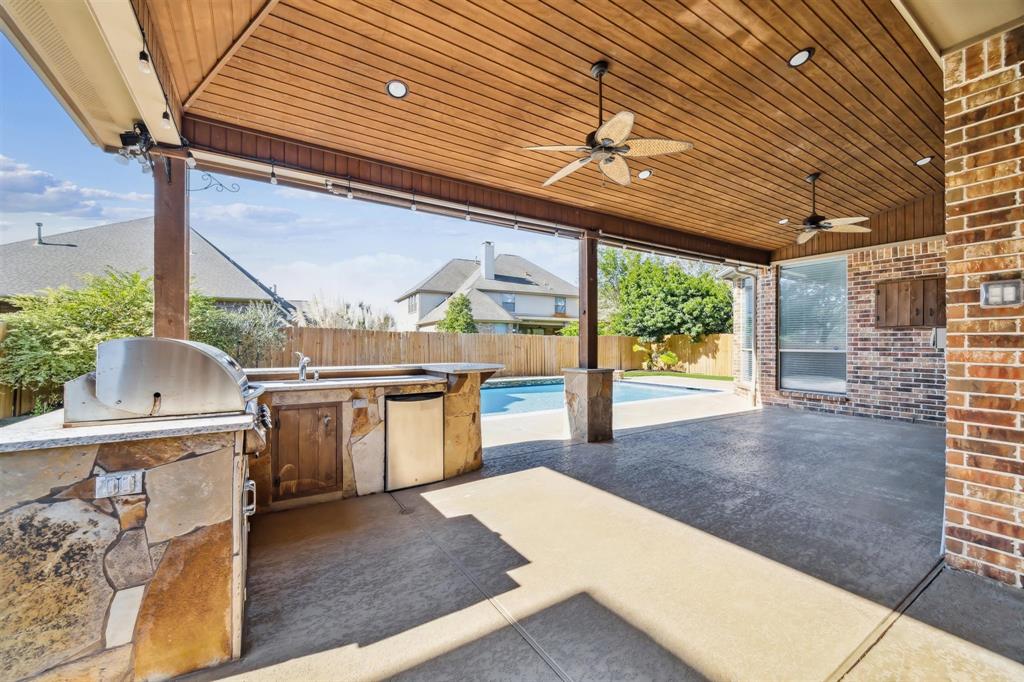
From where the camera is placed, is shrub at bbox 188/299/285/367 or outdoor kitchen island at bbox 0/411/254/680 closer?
outdoor kitchen island at bbox 0/411/254/680

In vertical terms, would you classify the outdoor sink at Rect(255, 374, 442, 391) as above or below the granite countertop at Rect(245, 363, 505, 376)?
below

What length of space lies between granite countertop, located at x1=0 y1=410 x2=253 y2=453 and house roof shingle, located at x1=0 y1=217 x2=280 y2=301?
298 inches

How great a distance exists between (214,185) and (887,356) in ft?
29.9

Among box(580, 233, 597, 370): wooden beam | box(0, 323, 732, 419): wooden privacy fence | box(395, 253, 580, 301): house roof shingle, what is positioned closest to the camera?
box(580, 233, 597, 370): wooden beam

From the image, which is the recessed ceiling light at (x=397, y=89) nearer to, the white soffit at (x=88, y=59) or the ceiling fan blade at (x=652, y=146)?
the white soffit at (x=88, y=59)

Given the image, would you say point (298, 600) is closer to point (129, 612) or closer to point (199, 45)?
point (129, 612)

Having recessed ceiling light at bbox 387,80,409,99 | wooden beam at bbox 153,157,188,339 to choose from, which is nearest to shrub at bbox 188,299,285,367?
wooden beam at bbox 153,157,188,339

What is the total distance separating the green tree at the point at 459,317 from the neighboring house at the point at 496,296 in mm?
1062

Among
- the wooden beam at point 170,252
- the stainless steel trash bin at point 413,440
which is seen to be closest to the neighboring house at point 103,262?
the wooden beam at point 170,252

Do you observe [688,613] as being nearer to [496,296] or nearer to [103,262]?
[103,262]

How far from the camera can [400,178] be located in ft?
13.7

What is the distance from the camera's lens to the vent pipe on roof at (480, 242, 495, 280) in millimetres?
20469

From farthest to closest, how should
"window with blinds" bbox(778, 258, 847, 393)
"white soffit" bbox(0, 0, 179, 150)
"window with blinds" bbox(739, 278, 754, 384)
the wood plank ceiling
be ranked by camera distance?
"window with blinds" bbox(739, 278, 754, 384) < "window with blinds" bbox(778, 258, 847, 393) < the wood plank ceiling < "white soffit" bbox(0, 0, 179, 150)

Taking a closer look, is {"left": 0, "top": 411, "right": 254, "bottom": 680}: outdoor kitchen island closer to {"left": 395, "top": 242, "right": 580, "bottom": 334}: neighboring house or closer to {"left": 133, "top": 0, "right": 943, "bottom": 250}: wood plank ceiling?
{"left": 133, "top": 0, "right": 943, "bottom": 250}: wood plank ceiling
